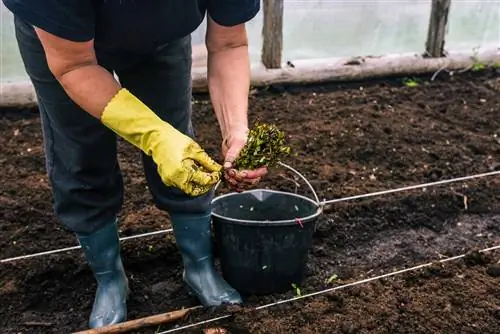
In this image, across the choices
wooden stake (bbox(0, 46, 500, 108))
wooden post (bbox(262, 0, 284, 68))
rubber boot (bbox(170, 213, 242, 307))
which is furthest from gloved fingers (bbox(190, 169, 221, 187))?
wooden post (bbox(262, 0, 284, 68))

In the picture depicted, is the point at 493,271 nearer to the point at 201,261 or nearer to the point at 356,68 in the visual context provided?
the point at 201,261

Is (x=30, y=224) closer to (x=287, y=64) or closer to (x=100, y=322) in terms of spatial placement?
(x=100, y=322)

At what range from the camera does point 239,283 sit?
2295 mm

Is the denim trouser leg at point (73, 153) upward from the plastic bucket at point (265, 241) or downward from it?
upward

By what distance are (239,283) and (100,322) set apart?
0.46 meters

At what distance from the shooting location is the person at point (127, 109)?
1646 mm

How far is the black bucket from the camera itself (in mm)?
2170

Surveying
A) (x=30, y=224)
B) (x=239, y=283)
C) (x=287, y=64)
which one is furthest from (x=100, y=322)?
(x=287, y=64)

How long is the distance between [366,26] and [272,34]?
2.91 ft

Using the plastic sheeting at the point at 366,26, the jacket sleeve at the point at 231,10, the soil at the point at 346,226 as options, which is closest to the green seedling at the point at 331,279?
the soil at the point at 346,226

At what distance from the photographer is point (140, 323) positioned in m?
2.12

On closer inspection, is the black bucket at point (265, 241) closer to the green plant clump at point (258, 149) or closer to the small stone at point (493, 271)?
the green plant clump at point (258, 149)

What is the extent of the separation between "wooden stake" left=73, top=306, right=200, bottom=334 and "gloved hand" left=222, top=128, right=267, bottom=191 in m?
0.52

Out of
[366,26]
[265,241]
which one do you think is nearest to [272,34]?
[366,26]
